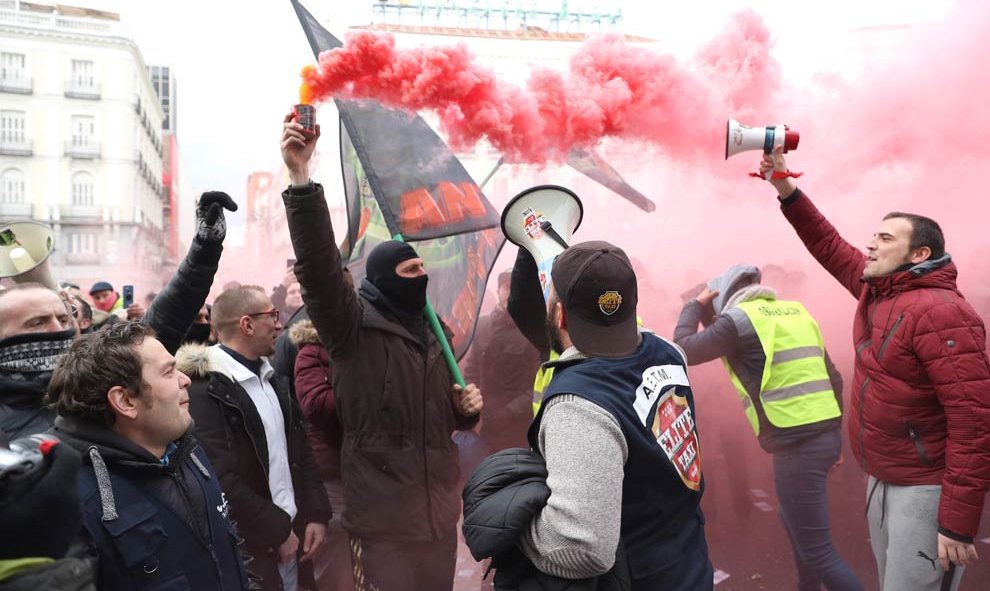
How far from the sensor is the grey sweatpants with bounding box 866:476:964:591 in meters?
2.59

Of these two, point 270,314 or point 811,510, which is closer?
point 270,314

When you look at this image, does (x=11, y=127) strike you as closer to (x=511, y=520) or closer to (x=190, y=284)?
(x=190, y=284)

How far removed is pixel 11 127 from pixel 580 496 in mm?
22871

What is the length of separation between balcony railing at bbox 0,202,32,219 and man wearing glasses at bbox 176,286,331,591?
2092 centimetres

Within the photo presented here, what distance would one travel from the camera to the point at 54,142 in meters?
19.7

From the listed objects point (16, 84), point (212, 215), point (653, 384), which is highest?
point (16, 84)

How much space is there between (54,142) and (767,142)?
72.9 feet

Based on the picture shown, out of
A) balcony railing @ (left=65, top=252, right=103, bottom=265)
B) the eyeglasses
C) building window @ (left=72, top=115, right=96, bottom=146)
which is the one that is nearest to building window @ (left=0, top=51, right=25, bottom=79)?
building window @ (left=72, top=115, right=96, bottom=146)

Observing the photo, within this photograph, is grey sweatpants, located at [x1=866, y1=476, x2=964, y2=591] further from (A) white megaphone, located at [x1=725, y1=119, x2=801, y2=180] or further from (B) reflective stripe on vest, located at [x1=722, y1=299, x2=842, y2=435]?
(A) white megaphone, located at [x1=725, y1=119, x2=801, y2=180]

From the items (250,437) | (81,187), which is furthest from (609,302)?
(81,187)

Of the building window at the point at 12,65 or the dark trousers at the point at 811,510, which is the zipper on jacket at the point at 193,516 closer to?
the dark trousers at the point at 811,510

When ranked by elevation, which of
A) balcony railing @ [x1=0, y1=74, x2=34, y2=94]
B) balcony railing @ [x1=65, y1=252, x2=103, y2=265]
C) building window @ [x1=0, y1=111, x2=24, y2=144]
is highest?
balcony railing @ [x1=0, y1=74, x2=34, y2=94]

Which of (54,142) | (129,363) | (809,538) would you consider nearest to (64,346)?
(129,363)

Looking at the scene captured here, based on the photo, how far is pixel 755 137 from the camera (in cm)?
289
